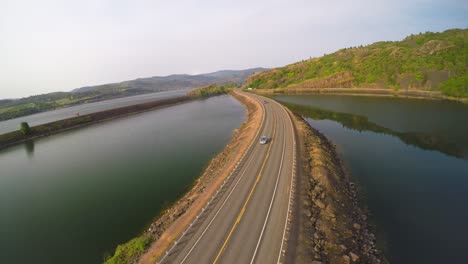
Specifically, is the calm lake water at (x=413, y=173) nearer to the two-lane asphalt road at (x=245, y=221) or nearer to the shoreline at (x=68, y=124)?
the two-lane asphalt road at (x=245, y=221)

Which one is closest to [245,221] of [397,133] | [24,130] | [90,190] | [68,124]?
[90,190]

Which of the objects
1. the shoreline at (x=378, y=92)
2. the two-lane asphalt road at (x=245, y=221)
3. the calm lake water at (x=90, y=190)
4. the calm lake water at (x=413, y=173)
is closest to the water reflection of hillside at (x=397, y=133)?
the calm lake water at (x=413, y=173)

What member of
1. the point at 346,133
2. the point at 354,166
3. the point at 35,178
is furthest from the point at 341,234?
the point at 35,178

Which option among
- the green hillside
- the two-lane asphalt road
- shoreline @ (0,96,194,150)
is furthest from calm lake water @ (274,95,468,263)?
shoreline @ (0,96,194,150)

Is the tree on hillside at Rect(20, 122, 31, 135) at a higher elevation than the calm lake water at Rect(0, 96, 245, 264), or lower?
higher

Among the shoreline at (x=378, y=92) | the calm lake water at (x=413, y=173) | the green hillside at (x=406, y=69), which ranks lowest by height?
the calm lake water at (x=413, y=173)

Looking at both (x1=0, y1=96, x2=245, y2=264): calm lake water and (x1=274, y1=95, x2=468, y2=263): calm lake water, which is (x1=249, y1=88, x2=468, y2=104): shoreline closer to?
(x1=274, y1=95, x2=468, y2=263): calm lake water
